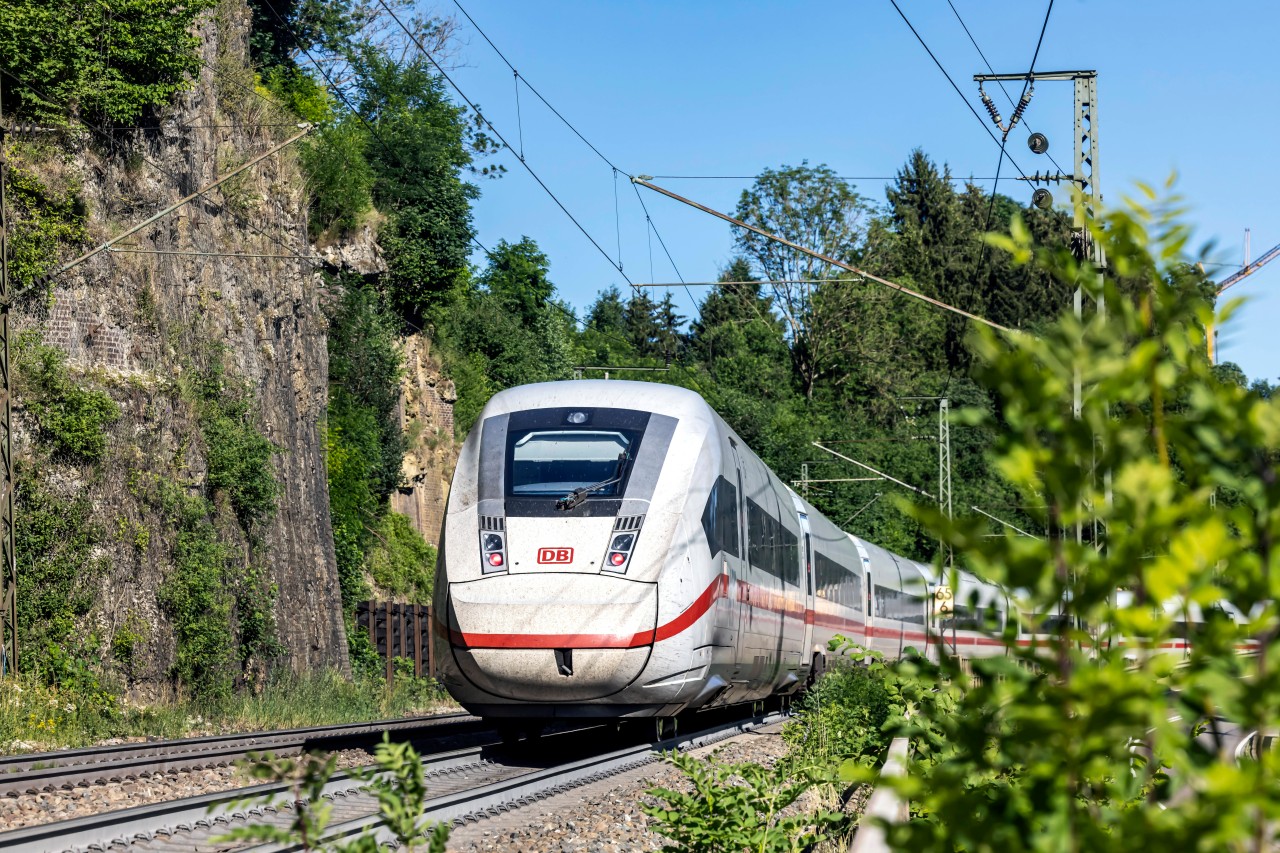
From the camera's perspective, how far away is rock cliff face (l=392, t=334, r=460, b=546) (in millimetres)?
44125

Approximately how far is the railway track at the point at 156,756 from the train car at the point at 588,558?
86.7 inches

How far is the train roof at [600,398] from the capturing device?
44.3 ft

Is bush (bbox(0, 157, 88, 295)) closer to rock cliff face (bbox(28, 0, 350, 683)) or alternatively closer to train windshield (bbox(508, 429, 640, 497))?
rock cliff face (bbox(28, 0, 350, 683))

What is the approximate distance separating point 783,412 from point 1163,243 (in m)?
73.3

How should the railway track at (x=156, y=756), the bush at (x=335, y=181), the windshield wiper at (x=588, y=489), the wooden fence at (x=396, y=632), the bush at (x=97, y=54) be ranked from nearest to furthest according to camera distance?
1. the railway track at (x=156, y=756)
2. the windshield wiper at (x=588, y=489)
3. the bush at (x=97, y=54)
4. the wooden fence at (x=396, y=632)
5. the bush at (x=335, y=181)

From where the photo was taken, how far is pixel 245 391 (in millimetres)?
28156

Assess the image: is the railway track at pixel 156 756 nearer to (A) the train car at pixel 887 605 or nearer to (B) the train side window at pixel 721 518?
(B) the train side window at pixel 721 518

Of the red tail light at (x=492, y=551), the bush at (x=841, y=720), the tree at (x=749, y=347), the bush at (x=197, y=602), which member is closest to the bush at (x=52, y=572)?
the bush at (x=197, y=602)

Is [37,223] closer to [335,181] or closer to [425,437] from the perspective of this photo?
[335,181]

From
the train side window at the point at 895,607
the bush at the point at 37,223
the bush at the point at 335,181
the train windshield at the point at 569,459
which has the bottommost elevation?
the train side window at the point at 895,607

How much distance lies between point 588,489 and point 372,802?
3.55 metres

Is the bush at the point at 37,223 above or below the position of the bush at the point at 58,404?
above

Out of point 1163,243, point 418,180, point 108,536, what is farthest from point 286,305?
point 1163,243

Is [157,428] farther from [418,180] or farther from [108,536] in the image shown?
[418,180]
